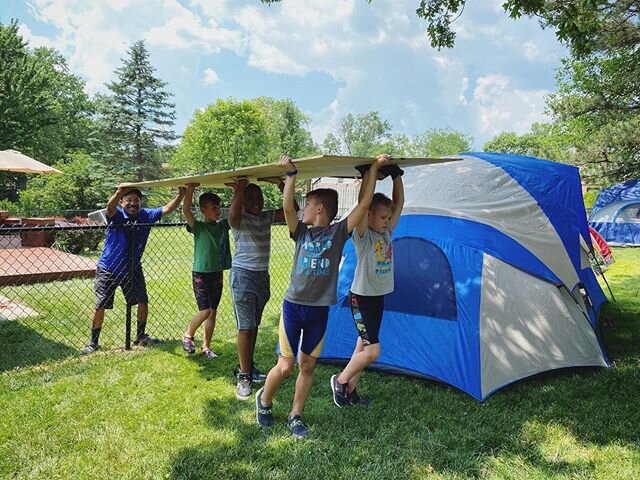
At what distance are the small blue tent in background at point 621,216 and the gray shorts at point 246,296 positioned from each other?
16.8m

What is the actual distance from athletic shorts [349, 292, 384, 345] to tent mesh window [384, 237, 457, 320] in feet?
2.60

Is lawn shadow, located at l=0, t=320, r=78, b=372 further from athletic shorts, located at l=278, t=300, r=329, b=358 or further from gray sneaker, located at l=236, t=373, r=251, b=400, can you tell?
athletic shorts, located at l=278, t=300, r=329, b=358

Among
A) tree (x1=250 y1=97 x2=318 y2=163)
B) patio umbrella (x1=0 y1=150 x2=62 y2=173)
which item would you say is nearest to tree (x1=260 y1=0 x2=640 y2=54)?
patio umbrella (x1=0 y1=150 x2=62 y2=173)

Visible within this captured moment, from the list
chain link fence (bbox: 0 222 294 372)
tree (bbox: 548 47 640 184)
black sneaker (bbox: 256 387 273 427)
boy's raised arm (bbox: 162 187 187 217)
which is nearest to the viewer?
black sneaker (bbox: 256 387 273 427)

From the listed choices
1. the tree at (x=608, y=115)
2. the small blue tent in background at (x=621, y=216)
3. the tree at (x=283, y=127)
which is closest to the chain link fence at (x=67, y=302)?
the tree at (x=608, y=115)

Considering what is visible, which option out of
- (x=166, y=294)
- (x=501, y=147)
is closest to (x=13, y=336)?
(x=166, y=294)

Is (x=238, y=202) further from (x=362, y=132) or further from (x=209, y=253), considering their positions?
(x=362, y=132)

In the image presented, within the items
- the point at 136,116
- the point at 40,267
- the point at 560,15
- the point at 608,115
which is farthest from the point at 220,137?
the point at 560,15

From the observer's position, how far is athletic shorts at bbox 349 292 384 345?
3.20 metres

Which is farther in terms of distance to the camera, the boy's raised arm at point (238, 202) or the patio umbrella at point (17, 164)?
the patio umbrella at point (17, 164)

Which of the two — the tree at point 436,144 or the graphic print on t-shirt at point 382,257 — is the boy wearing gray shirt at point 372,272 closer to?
the graphic print on t-shirt at point 382,257

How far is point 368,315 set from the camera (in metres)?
3.20

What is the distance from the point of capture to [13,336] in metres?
4.80

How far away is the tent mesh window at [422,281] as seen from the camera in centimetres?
380
